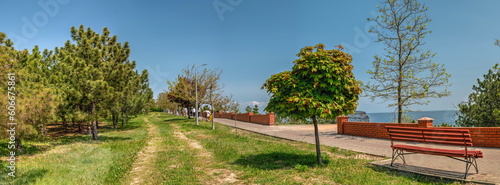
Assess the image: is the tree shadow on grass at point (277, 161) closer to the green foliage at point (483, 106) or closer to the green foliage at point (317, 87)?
the green foliage at point (317, 87)

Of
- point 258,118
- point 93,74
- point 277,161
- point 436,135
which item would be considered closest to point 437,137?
point 436,135

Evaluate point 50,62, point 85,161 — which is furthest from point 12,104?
point 50,62

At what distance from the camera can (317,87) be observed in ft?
24.3

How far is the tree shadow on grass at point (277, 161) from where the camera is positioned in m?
7.54

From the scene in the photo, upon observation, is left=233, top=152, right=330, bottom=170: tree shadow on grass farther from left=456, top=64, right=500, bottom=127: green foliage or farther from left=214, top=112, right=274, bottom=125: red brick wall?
left=456, top=64, right=500, bottom=127: green foliage

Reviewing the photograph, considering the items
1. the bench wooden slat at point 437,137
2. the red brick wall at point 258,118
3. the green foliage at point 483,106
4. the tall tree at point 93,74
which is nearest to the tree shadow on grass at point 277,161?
the bench wooden slat at point 437,137

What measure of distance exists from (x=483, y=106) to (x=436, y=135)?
17898 mm

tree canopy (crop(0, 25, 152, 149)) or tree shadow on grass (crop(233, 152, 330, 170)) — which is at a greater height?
tree canopy (crop(0, 25, 152, 149))

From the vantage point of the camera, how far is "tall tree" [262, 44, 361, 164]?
23.3 feet

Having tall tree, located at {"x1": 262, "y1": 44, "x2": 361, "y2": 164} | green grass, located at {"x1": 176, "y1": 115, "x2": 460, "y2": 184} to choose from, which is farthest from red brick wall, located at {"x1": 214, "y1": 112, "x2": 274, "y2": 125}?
tall tree, located at {"x1": 262, "y1": 44, "x2": 361, "y2": 164}

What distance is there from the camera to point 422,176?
609 cm

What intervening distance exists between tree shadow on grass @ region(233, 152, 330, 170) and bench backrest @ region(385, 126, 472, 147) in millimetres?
2125

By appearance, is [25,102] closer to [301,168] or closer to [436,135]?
[301,168]

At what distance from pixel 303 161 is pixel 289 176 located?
167 cm
